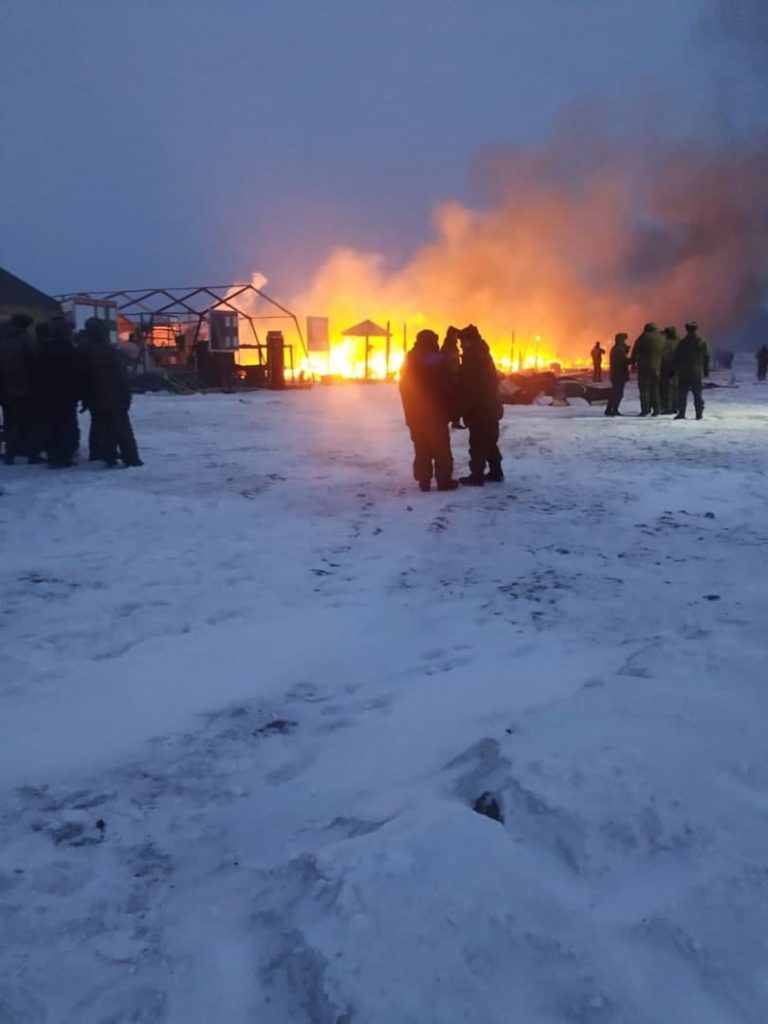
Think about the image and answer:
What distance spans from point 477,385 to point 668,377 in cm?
937

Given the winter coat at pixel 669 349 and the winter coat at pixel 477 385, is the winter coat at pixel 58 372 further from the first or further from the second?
the winter coat at pixel 669 349

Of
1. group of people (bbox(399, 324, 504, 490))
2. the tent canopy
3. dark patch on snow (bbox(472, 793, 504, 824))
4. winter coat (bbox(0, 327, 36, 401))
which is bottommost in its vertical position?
dark patch on snow (bbox(472, 793, 504, 824))

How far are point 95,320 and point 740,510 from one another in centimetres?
711

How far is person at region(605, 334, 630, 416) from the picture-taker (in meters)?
15.2

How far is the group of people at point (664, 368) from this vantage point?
13.8 meters

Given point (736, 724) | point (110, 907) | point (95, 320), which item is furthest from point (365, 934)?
point (95, 320)

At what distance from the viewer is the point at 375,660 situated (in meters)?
3.72

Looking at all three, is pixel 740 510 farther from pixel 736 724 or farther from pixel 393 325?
pixel 393 325

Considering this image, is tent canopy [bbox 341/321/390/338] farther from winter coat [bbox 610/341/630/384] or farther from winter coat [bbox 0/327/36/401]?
winter coat [bbox 0/327/36/401]

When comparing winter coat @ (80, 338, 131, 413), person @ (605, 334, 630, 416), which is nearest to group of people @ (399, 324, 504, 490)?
winter coat @ (80, 338, 131, 413)

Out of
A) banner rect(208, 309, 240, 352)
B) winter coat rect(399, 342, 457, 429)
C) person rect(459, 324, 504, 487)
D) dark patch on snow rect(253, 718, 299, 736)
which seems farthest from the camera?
banner rect(208, 309, 240, 352)

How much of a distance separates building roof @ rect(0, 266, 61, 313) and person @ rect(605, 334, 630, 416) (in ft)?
56.3

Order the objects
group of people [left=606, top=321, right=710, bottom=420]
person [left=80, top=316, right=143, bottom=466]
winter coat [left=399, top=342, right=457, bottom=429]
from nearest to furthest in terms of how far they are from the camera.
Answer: winter coat [left=399, top=342, right=457, bottom=429]
person [left=80, top=316, right=143, bottom=466]
group of people [left=606, top=321, right=710, bottom=420]

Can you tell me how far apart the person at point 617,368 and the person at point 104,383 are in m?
9.78
